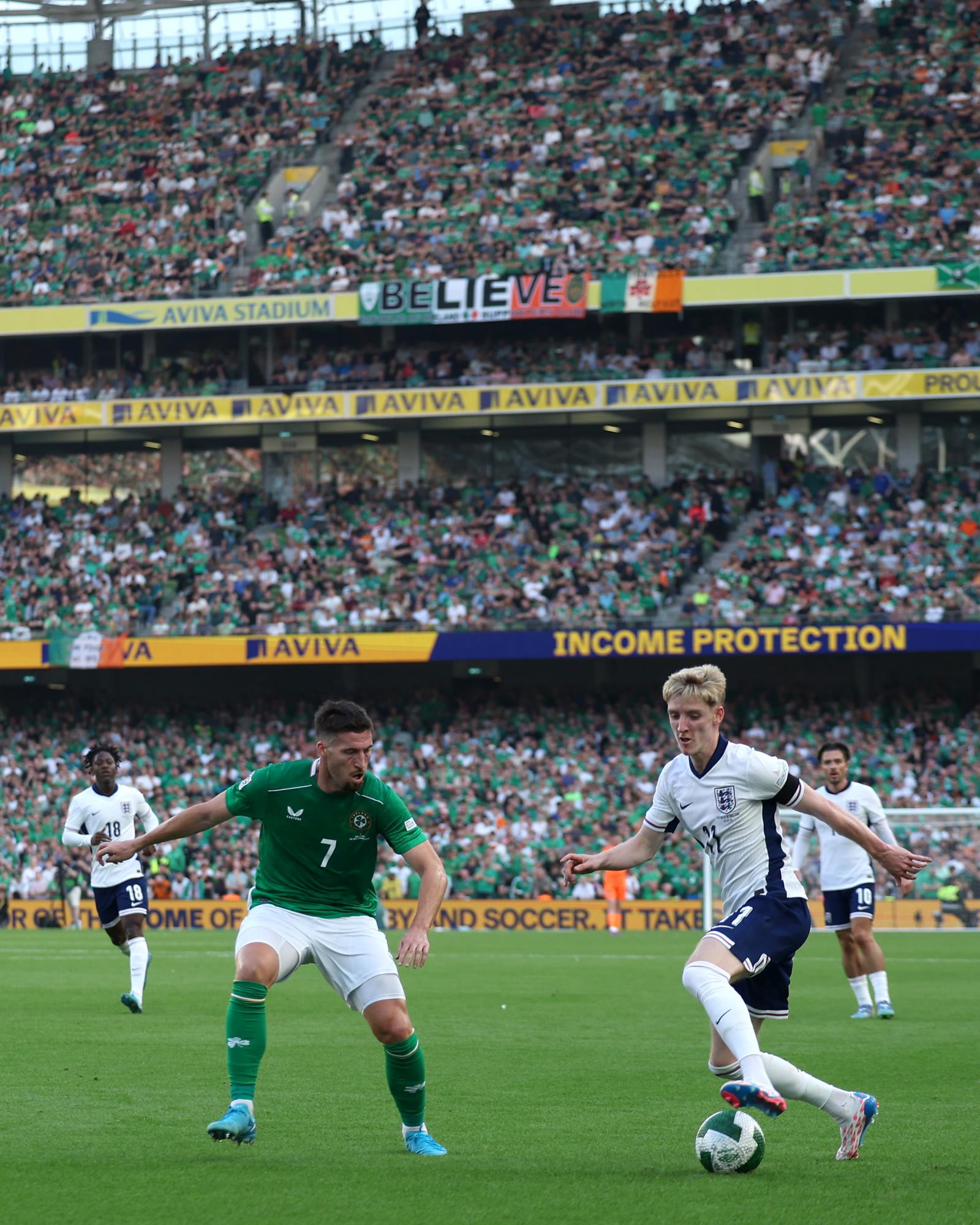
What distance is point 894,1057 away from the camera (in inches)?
506

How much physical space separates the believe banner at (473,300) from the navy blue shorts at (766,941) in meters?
36.4

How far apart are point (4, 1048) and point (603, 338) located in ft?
115

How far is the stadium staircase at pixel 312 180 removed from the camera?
159 feet

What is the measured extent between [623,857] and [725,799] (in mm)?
683

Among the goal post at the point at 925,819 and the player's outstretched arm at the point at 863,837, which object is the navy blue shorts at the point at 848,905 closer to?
the player's outstretched arm at the point at 863,837

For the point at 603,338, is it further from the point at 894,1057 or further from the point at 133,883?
the point at 894,1057

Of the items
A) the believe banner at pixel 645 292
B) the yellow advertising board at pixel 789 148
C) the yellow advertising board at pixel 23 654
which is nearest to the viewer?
the believe banner at pixel 645 292

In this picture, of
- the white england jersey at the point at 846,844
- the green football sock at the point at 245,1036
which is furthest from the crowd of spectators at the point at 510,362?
the green football sock at the point at 245,1036

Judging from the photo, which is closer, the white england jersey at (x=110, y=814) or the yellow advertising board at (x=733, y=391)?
the white england jersey at (x=110, y=814)

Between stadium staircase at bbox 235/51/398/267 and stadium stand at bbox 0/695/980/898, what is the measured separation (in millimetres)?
13860

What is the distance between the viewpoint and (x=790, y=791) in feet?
26.4

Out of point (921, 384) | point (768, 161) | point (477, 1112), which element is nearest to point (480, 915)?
point (921, 384)

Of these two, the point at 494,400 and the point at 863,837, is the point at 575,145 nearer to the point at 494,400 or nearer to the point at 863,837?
the point at 494,400

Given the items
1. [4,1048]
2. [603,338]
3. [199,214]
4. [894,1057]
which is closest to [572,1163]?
[894,1057]
